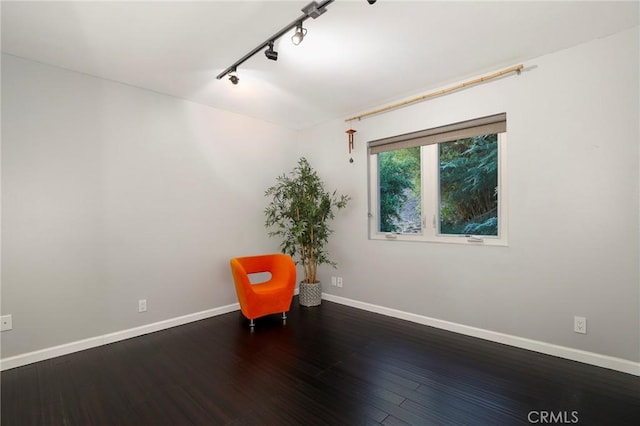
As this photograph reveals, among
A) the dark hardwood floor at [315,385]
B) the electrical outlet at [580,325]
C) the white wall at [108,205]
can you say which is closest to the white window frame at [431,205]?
the electrical outlet at [580,325]

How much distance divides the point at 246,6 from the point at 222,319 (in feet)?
10.1

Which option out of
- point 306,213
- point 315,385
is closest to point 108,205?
point 306,213

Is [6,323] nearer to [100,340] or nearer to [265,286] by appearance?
[100,340]

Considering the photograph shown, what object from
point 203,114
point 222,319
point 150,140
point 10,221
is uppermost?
point 203,114

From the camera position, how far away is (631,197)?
211cm

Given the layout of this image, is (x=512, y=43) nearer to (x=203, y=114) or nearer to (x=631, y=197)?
(x=631, y=197)

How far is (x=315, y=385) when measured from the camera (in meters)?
2.04

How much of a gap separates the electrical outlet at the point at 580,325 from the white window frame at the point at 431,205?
→ 0.75 metres

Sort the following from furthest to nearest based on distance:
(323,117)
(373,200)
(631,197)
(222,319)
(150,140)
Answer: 1. (323,117)
2. (373,200)
3. (222,319)
4. (150,140)
5. (631,197)

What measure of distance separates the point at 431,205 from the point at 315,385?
2.16m

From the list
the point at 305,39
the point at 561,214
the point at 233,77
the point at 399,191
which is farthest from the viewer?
the point at 399,191

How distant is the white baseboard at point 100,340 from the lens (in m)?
2.31

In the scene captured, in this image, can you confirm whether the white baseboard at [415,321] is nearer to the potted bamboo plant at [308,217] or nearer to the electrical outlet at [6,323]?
the electrical outlet at [6,323]

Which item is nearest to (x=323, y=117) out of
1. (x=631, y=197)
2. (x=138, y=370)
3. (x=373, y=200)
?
(x=373, y=200)
